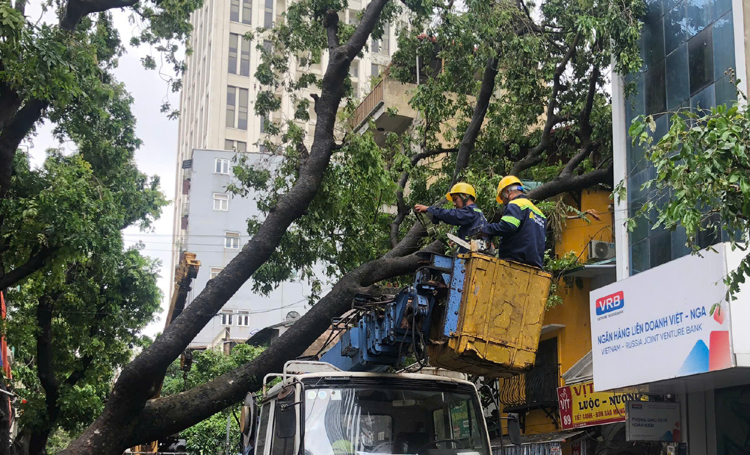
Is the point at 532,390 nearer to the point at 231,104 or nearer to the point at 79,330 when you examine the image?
the point at 79,330

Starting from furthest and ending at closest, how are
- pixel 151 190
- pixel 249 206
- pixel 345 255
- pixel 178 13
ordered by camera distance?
pixel 249 206, pixel 151 190, pixel 345 255, pixel 178 13

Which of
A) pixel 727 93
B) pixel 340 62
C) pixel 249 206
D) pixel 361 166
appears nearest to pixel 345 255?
pixel 361 166

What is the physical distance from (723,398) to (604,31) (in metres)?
5.45

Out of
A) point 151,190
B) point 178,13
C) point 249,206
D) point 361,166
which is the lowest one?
point 361,166

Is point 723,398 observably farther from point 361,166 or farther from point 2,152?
point 2,152

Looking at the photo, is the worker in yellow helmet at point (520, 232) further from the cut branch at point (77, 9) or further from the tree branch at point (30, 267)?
the cut branch at point (77, 9)

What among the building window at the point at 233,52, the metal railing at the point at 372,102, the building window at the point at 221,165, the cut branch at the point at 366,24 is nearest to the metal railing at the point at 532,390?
the cut branch at the point at 366,24

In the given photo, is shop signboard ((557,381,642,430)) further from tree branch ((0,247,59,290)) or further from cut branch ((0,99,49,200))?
cut branch ((0,99,49,200))

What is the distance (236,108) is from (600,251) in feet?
155

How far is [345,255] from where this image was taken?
51.3 feet

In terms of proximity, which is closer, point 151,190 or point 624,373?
point 624,373

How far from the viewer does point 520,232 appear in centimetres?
726

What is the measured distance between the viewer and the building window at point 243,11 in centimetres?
6103

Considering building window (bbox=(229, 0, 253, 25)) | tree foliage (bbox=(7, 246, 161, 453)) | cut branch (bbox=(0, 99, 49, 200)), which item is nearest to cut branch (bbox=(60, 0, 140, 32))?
cut branch (bbox=(0, 99, 49, 200))
